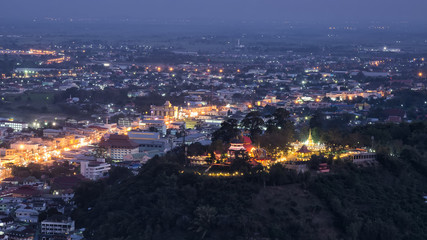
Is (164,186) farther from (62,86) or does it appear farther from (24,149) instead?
(62,86)

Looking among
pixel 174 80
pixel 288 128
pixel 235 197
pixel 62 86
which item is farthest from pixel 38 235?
pixel 174 80

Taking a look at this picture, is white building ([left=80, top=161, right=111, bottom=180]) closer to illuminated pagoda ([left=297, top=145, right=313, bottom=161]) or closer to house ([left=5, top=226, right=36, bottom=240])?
house ([left=5, top=226, right=36, bottom=240])

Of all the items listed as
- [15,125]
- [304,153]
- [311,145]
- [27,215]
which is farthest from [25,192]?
[15,125]

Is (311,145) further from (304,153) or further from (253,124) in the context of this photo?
(253,124)

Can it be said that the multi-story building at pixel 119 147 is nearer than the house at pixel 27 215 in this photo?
No

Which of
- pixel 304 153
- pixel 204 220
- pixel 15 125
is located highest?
pixel 304 153

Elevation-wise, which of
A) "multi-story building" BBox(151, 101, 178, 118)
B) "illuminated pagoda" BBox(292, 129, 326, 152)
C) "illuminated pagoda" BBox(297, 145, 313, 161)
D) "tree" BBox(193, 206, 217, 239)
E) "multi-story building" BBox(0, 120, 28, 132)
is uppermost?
"illuminated pagoda" BBox(297, 145, 313, 161)

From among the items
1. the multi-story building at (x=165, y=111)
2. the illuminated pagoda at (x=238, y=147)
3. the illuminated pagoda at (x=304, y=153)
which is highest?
the illuminated pagoda at (x=238, y=147)

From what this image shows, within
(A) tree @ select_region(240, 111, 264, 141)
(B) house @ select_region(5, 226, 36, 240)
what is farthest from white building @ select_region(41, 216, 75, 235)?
(A) tree @ select_region(240, 111, 264, 141)

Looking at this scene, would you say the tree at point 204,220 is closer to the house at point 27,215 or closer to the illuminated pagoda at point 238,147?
the illuminated pagoda at point 238,147

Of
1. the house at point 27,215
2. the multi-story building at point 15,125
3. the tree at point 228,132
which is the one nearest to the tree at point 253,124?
the tree at point 228,132

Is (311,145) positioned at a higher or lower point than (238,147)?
lower
